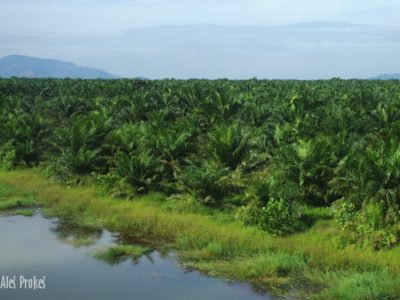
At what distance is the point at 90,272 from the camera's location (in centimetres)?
1252

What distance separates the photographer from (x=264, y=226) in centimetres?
1449

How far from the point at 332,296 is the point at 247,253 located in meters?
3.08

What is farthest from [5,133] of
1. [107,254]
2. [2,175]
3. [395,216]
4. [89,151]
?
[395,216]

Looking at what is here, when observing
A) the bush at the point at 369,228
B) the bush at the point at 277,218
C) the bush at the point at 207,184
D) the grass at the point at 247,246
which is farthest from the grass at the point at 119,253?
the bush at the point at 369,228

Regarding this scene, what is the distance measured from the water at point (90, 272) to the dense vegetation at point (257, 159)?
3.26m

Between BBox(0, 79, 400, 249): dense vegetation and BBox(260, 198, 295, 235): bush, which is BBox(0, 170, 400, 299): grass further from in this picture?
BBox(0, 79, 400, 249): dense vegetation

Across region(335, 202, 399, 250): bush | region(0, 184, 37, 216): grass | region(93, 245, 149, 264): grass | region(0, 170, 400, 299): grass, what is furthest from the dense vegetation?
region(93, 245, 149, 264): grass

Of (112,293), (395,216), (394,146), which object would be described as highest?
(394,146)

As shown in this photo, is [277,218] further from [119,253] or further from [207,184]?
[119,253]

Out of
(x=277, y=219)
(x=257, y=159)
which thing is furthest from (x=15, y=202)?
(x=277, y=219)

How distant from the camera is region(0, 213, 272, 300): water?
11172mm

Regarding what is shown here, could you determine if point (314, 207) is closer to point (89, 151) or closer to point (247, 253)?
point (247, 253)

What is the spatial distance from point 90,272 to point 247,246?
366 cm

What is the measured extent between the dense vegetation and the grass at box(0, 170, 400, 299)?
1.67ft
